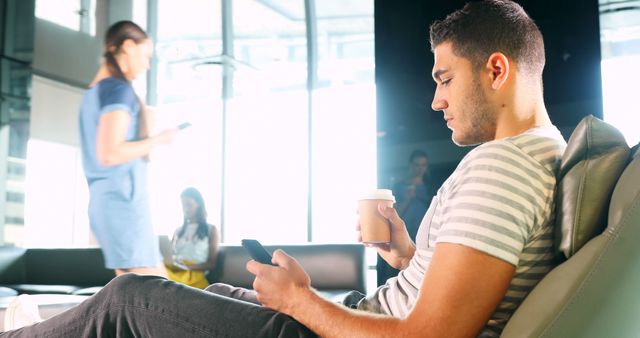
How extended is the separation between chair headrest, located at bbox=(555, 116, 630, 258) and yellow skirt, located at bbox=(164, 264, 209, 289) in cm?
387

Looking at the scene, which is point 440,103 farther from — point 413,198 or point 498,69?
point 413,198

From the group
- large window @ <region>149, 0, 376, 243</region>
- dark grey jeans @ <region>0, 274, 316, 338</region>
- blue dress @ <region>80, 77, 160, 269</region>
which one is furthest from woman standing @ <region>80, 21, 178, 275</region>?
large window @ <region>149, 0, 376, 243</region>

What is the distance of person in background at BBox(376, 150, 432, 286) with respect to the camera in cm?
470

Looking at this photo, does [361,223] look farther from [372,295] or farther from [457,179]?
[457,179]

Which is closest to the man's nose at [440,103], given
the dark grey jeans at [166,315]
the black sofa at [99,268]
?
the dark grey jeans at [166,315]

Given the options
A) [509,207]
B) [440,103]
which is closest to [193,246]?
[440,103]

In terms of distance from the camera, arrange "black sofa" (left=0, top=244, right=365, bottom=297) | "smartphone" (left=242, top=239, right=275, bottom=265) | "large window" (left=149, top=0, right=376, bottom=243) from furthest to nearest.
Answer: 1. "large window" (left=149, top=0, right=376, bottom=243)
2. "black sofa" (left=0, top=244, right=365, bottom=297)
3. "smartphone" (left=242, top=239, right=275, bottom=265)

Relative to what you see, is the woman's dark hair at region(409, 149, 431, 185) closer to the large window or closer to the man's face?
the large window

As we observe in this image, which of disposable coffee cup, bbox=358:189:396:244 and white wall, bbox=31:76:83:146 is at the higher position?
white wall, bbox=31:76:83:146

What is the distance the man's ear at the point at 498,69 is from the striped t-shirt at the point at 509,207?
15cm

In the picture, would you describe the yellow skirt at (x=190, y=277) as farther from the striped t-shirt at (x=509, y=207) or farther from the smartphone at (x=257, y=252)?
the striped t-shirt at (x=509, y=207)

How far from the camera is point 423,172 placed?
4727mm

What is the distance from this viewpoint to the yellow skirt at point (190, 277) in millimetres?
4688

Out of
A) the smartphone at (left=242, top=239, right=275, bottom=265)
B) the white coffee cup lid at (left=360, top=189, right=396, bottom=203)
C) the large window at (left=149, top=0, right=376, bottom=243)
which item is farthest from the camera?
the large window at (left=149, top=0, right=376, bottom=243)
